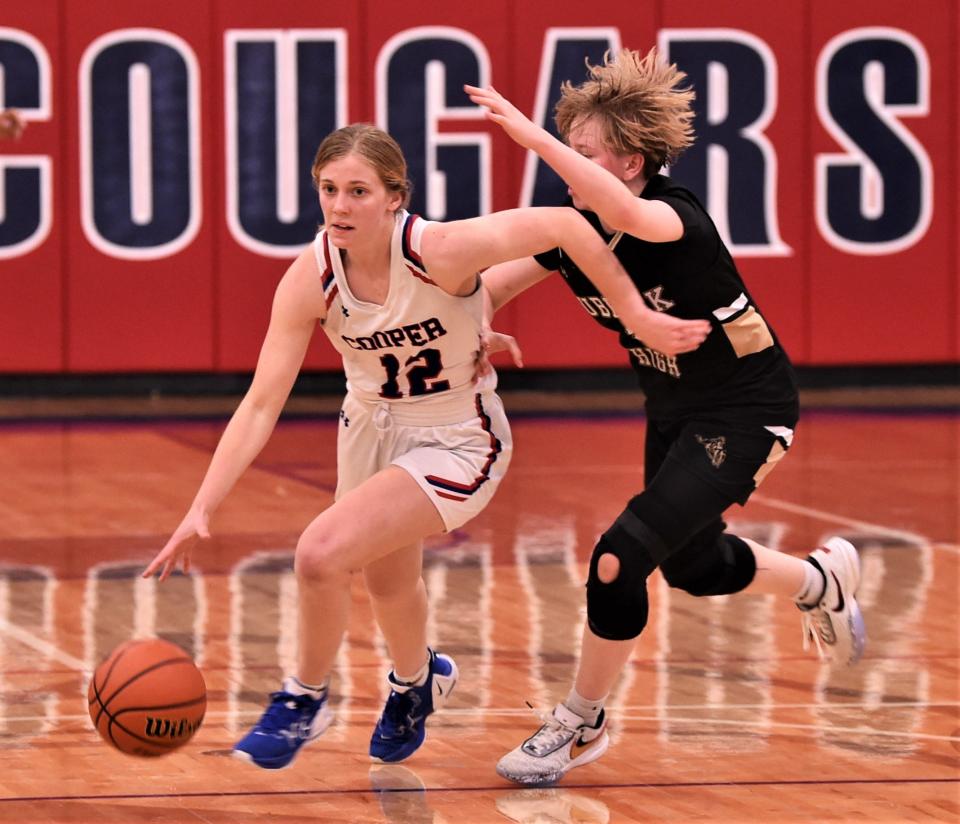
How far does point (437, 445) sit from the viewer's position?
16.3 feet

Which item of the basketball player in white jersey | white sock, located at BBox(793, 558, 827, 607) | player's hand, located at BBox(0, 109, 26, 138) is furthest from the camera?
player's hand, located at BBox(0, 109, 26, 138)

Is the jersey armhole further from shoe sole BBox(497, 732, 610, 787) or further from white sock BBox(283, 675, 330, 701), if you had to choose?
shoe sole BBox(497, 732, 610, 787)

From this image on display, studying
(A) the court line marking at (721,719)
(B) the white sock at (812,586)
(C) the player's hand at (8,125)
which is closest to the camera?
(A) the court line marking at (721,719)

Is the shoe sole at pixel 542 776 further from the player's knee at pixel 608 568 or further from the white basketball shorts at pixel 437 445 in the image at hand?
the white basketball shorts at pixel 437 445

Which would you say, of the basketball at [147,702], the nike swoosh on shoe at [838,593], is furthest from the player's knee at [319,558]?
the nike swoosh on shoe at [838,593]

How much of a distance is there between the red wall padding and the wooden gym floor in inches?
109

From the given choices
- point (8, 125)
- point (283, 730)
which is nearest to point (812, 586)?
point (283, 730)

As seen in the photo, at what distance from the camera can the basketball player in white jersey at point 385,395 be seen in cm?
467

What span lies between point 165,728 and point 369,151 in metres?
1.48

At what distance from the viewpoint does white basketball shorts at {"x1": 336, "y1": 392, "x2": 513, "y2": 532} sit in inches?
192

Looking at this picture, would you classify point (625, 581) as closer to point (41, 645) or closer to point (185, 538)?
point (185, 538)

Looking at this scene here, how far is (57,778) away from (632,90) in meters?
2.29

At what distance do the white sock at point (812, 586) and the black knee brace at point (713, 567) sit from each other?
274mm

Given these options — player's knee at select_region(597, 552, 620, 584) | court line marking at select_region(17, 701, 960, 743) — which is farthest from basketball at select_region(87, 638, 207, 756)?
player's knee at select_region(597, 552, 620, 584)
